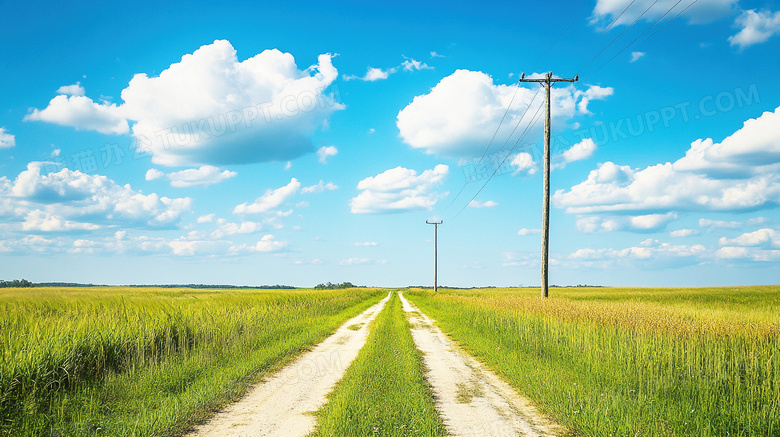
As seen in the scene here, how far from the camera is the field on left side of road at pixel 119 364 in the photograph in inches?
270

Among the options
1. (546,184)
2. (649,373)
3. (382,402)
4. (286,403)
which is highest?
(546,184)

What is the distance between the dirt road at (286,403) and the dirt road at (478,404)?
86.7 inches

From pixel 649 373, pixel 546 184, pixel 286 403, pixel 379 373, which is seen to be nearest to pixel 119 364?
pixel 286 403

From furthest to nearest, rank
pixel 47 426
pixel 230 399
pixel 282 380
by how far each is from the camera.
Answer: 1. pixel 282 380
2. pixel 230 399
3. pixel 47 426

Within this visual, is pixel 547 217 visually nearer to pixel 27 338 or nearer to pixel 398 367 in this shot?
pixel 398 367

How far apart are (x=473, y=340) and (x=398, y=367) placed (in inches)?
237

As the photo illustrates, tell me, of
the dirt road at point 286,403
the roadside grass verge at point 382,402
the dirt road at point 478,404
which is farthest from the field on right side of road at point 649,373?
the dirt road at point 286,403

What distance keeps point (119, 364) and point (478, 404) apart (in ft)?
26.9

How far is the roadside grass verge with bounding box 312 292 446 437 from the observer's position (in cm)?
634

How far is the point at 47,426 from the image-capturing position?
21.8 feet

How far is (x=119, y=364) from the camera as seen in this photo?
33.8 ft

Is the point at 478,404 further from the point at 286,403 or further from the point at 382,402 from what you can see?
the point at 286,403

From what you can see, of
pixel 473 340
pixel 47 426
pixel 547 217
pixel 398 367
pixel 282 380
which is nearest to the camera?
pixel 47 426

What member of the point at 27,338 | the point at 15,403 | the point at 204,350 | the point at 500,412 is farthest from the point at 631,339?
the point at 27,338
